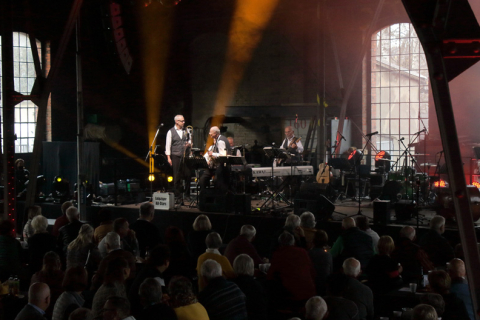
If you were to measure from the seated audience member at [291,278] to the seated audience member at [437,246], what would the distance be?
6.10 ft

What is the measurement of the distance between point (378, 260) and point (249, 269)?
1.40 m

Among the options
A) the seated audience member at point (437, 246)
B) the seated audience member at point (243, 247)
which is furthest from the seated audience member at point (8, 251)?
the seated audience member at point (437, 246)

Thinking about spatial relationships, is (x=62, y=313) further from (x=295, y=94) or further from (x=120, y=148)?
(x=295, y=94)

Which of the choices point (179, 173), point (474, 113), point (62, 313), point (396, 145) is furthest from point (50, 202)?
point (474, 113)

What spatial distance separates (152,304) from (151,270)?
32.0 inches

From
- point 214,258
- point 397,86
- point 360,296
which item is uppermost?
point 397,86

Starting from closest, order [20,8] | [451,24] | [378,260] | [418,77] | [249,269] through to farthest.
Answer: [451,24] → [249,269] → [378,260] → [20,8] → [418,77]

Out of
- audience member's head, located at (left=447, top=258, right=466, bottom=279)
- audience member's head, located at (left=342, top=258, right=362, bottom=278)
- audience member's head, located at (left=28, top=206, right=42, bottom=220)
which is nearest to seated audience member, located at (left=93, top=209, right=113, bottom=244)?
audience member's head, located at (left=28, top=206, right=42, bottom=220)

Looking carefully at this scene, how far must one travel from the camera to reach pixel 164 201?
9781 mm

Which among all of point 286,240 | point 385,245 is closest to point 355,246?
point 385,245

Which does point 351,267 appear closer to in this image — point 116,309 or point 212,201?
point 116,309

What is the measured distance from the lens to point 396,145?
648 inches

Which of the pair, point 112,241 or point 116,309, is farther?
point 112,241

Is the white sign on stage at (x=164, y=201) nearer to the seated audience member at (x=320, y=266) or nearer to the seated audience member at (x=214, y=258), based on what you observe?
the seated audience member at (x=214, y=258)
